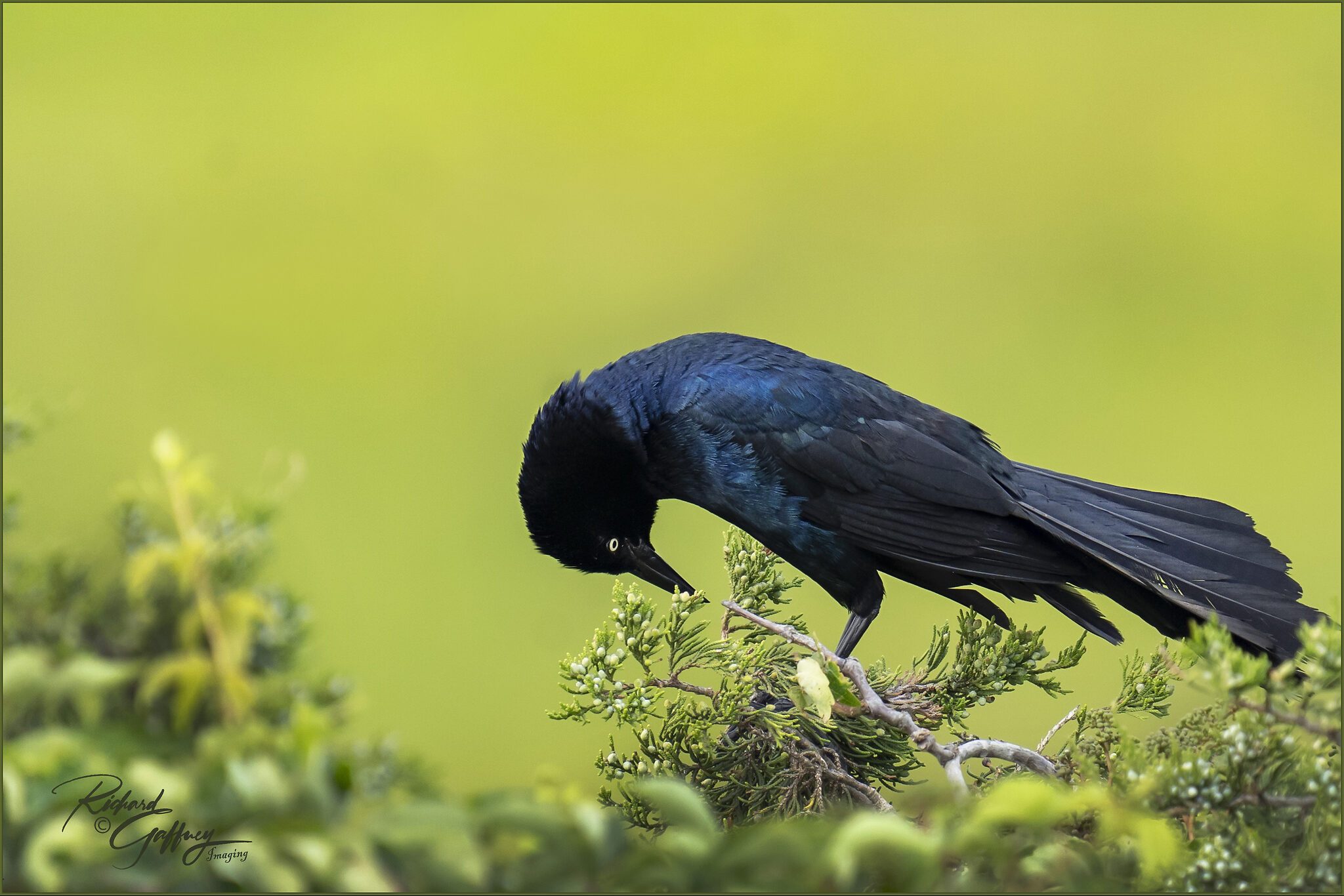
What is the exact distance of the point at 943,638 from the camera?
1.13 metres

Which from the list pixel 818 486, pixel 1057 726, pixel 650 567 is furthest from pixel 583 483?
pixel 1057 726

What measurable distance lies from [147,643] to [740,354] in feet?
2.99

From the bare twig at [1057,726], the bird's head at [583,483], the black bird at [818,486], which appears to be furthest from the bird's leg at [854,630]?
the bare twig at [1057,726]

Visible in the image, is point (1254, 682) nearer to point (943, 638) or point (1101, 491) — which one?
point (943, 638)

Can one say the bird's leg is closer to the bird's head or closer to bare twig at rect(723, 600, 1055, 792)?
the bird's head

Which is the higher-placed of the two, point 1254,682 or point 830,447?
point 830,447

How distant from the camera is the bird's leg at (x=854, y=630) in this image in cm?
143

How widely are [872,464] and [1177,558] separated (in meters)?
0.38

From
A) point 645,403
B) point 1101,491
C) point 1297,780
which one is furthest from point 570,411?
point 1297,780

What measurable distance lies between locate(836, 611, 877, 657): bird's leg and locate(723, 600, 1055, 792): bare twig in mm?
564

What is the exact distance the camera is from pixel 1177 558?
3.95 ft

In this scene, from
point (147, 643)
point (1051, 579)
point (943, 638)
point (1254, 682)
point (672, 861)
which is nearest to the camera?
point (672, 861)

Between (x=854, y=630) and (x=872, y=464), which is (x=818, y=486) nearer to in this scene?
(x=872, y=464)

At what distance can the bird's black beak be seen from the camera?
154 cm
